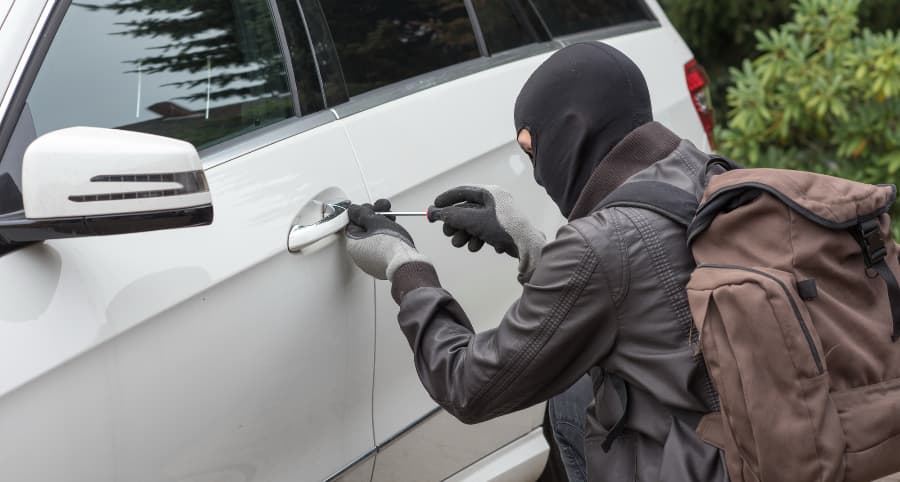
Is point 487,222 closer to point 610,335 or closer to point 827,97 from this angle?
point 610,335

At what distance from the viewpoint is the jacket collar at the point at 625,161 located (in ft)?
6.57

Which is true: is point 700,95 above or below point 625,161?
below

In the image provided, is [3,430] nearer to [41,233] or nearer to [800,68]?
[41,233]

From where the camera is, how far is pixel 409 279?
203 centimetres

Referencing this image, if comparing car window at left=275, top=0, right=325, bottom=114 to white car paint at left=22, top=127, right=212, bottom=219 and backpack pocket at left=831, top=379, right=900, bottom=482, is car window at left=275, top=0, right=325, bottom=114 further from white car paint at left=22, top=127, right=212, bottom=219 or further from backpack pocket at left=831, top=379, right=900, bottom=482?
backpack pocket at left=831, top=379, right=900, bottom=482

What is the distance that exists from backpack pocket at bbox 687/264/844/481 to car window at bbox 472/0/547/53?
1.20m

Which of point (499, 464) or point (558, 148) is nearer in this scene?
point (558, 148)

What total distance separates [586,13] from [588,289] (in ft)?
4.82

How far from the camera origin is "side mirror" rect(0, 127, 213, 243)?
1.50 metres

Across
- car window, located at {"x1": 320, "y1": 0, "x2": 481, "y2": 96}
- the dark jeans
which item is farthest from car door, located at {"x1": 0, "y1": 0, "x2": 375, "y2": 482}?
the dark jeans

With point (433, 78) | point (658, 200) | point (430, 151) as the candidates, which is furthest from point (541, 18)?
point (658, 200)

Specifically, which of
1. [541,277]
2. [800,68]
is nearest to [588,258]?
[541,277]

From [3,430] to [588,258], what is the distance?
35.4 inches

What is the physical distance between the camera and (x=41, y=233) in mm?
1599
